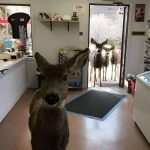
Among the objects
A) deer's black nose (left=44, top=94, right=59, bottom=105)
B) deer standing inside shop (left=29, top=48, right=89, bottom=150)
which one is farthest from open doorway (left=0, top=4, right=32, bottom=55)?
deer's black nose (left=44, top=94, right=59, bottom=105)

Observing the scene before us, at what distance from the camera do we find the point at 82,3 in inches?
199

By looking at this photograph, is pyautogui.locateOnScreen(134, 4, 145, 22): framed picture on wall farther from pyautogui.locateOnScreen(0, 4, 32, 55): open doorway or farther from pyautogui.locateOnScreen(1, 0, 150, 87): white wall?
pyautogui.locateOnScreen(0, 4, 32, 55): open doorway

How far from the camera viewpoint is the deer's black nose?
1211 mm

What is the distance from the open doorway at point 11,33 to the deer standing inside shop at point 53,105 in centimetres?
367

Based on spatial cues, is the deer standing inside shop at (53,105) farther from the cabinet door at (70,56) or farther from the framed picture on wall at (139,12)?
the framed picture on wall at (139,12)

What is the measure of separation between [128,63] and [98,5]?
5.73 ft

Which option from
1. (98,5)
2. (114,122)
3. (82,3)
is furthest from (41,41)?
(114,122)

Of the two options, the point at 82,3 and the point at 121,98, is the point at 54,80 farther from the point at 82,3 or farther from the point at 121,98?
the point at 82,3

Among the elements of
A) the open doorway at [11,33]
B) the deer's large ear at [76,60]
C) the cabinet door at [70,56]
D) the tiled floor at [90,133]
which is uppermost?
the open doorway at [11,33]

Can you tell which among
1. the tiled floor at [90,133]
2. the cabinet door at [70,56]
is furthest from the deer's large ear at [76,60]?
the cabinet door at [70,56]

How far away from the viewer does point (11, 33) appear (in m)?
5.18

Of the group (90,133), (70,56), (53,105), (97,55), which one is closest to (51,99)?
(53,105)

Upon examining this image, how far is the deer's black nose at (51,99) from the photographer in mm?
1211

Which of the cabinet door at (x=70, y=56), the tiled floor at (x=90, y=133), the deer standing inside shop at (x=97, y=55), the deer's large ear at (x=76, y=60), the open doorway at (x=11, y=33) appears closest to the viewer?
the deer's large ear at (x=76, y=60)
